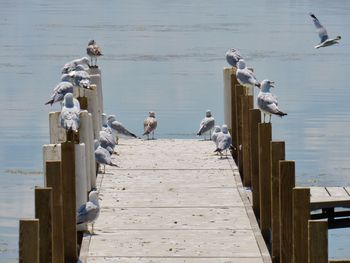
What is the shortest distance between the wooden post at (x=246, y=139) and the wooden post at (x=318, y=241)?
19.0 feet

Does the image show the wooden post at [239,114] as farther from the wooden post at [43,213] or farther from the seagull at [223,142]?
the wooden post at [43,213]

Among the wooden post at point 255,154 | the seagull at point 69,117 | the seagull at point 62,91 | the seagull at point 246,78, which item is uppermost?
the seagull at point 246,78

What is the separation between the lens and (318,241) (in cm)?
1002

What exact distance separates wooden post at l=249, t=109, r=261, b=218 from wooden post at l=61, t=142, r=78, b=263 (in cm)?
267

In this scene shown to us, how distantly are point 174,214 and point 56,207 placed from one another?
9.08 ft

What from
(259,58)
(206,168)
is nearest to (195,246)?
(206,168)

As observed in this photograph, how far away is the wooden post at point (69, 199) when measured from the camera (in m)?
12.5

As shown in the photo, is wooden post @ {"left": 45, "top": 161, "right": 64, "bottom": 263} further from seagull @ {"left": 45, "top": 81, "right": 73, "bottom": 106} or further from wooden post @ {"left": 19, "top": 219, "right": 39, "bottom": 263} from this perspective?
seagull @ {"left": 45, "top": 81, "right": 73, "bottom": 106}

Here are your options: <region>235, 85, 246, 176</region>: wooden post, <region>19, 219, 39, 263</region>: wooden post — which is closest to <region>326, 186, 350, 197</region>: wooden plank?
<region>235, 85, 246, 176</region>: wooden post

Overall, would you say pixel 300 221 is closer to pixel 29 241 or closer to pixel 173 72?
pixel 29 241

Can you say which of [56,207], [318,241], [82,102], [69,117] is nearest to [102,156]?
[82,102]

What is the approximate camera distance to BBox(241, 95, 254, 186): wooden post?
16.0 meters

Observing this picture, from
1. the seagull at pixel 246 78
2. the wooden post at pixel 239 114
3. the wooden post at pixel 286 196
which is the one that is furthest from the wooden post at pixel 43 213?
the seagull at pixel 246 78

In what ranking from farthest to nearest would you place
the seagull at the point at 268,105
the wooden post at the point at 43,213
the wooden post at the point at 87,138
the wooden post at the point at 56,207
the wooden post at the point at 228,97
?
the wooden post at the point at 228,97
the seagull at the point at 268,105
the wooden post at the point at 87,138
the wooden post at the point at 56,207
the wooden post at the point at 43,213
